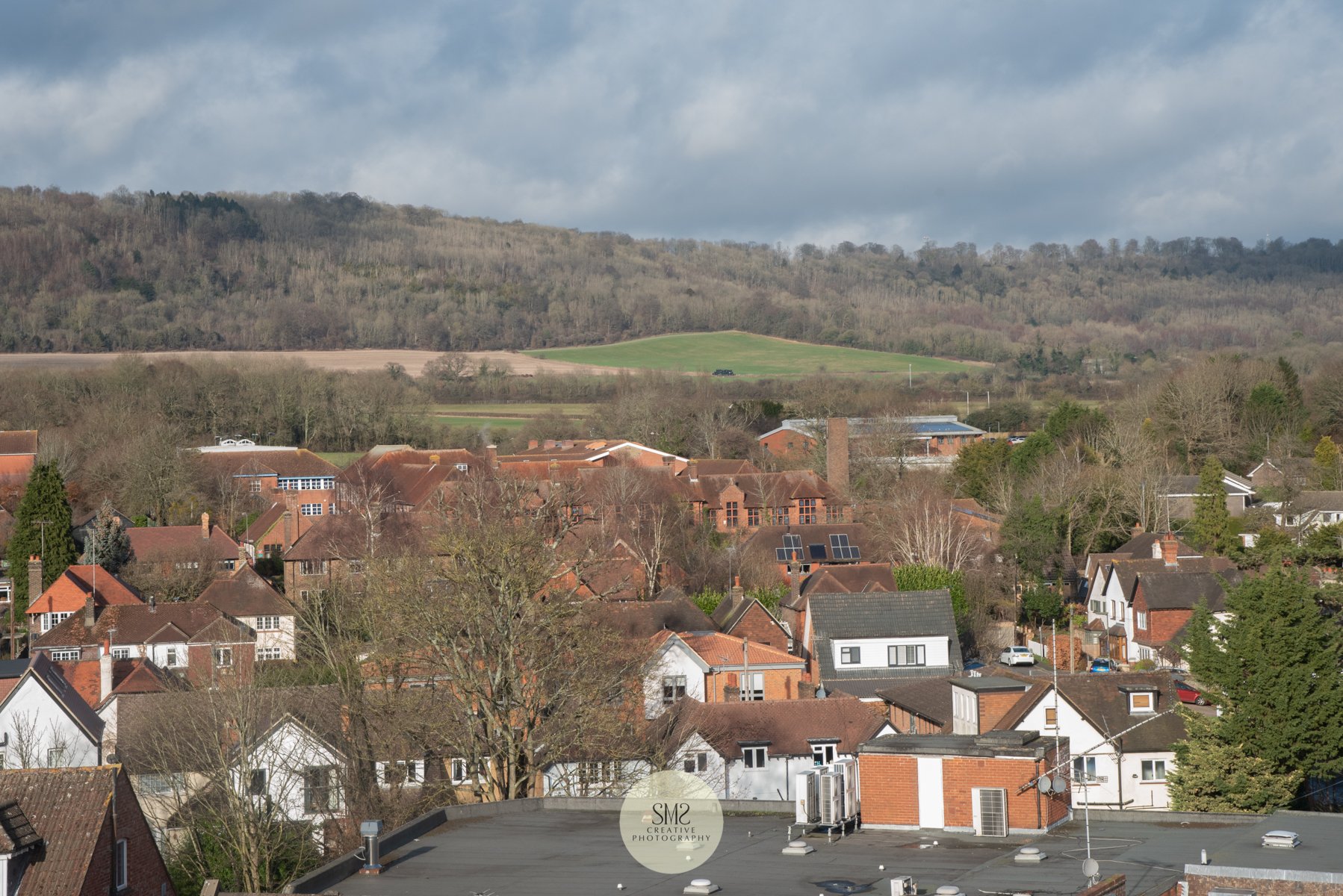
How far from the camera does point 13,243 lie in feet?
485

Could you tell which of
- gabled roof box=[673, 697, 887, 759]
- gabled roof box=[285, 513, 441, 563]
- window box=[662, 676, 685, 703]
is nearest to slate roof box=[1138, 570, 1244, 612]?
gabled roof box=[673, 697, 887, 759]

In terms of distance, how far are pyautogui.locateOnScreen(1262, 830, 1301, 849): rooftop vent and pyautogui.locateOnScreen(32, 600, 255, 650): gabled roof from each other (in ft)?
110

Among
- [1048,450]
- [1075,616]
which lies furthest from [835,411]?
[1075,616]

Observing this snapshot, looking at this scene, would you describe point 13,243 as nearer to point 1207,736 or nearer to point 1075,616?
point 1075,616

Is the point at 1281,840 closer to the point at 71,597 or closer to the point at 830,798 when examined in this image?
the point at 830,798

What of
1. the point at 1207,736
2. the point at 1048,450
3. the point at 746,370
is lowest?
the point at 1207,736

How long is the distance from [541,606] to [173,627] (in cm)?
2002

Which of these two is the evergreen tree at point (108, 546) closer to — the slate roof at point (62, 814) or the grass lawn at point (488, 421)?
the slate roof at point (62, 814)

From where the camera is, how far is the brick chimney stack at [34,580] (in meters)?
48.1

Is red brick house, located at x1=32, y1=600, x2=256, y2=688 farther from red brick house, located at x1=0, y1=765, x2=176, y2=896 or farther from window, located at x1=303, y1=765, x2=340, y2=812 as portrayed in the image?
red brick house, located at x1=0, y1=765, x2=176, y2=896

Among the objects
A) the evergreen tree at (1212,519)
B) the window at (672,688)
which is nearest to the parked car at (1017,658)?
the evergreen tree at (1212,519)

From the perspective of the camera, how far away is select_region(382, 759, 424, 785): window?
28203 millimetres

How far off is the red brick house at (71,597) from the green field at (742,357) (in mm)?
89094

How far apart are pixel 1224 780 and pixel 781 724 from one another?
354 inches
